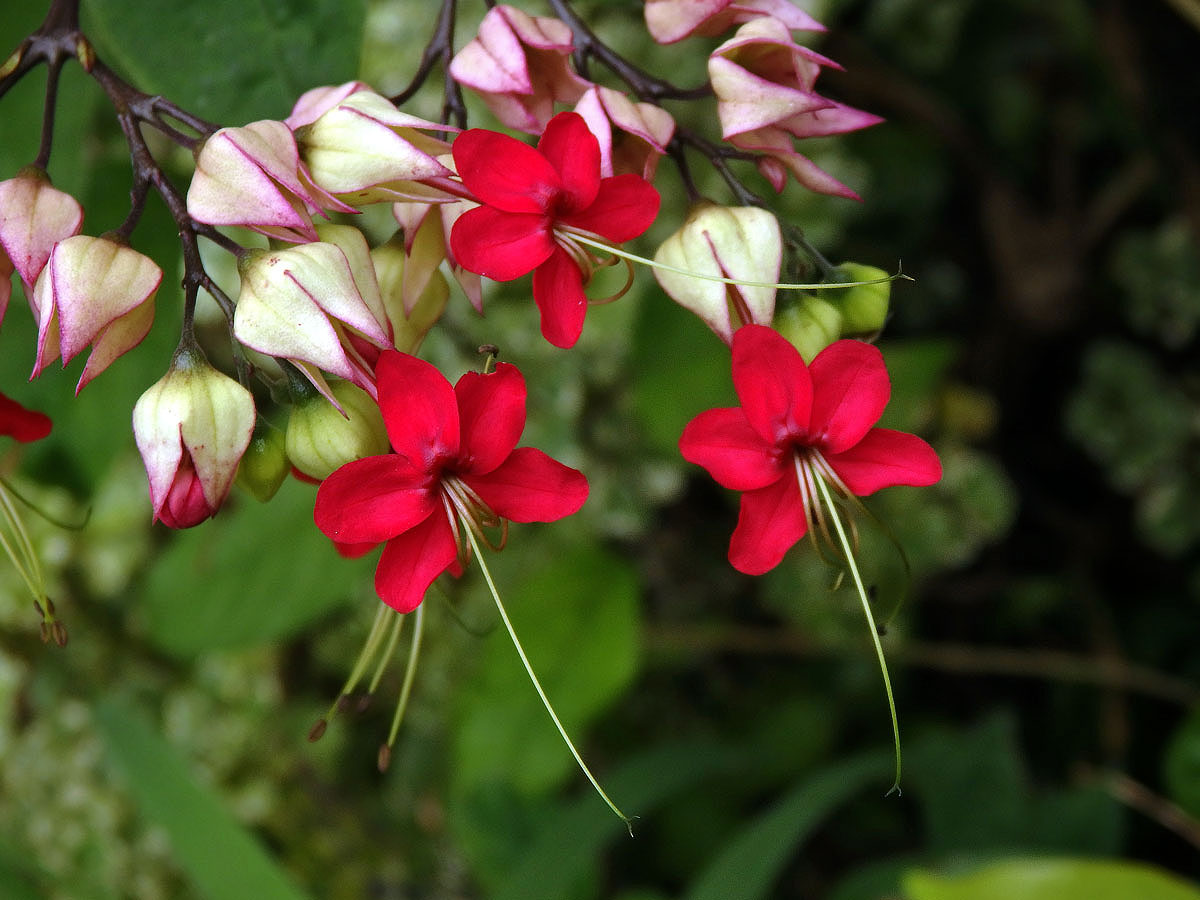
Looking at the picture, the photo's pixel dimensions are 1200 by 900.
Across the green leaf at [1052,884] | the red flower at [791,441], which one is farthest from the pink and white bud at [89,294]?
the green leaf at [1052,884]

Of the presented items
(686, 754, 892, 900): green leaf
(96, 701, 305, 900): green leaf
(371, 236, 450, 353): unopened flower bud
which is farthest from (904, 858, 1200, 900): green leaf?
(96, 701, 305, 900): green leaf

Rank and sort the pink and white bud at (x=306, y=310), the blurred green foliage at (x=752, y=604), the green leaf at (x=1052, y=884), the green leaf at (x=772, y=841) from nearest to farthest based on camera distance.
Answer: the pink and white bud at (x=306, y=310) → the green leaf at (x=1052, y=884) → the green leaf at (x=772, y=841) → the blurred green foliage at (x=752, y=604)

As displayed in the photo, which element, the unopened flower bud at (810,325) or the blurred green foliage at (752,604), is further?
the blurred green foliage at (752,604)

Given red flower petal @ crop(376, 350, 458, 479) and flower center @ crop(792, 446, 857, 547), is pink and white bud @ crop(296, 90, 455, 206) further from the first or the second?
flower center @ crop(792, 446, 857, 547)

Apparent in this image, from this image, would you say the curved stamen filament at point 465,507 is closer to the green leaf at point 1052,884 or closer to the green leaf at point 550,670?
the green leaf at point 1052,884

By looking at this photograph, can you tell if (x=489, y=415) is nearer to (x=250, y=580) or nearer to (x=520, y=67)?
(x=520, y=67)

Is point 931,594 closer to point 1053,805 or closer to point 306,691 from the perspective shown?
point 1053,805
